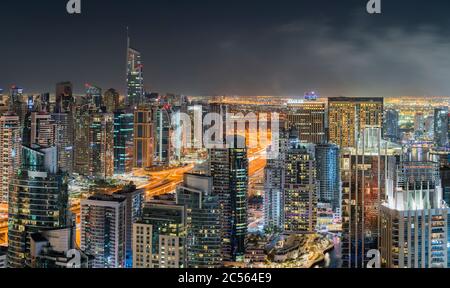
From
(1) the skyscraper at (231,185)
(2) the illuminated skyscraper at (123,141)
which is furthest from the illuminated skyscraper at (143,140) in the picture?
(1) the skyscraper at (231,185)

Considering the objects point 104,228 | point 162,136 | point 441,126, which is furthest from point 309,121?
point 104,228

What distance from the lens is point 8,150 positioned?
434cm

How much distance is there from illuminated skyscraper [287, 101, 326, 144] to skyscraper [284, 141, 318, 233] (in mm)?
104

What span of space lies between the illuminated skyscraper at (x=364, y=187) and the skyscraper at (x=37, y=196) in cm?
193

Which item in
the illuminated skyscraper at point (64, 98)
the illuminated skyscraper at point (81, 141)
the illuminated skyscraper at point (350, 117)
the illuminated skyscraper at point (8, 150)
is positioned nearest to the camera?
the illuminated skyscraper at point (64, 98)

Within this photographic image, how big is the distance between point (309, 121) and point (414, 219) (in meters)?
1.26

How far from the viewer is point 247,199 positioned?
4.79 metres

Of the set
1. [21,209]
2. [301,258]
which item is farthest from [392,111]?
[21,209]

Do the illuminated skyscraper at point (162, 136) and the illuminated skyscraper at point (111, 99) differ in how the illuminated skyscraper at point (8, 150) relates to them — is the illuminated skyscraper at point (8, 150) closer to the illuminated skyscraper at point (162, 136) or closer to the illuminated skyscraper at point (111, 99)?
the illuminated skyscraper at point (111, 99)

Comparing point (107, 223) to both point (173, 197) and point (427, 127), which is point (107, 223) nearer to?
point (173, 197)

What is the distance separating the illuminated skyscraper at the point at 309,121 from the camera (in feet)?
13.2
